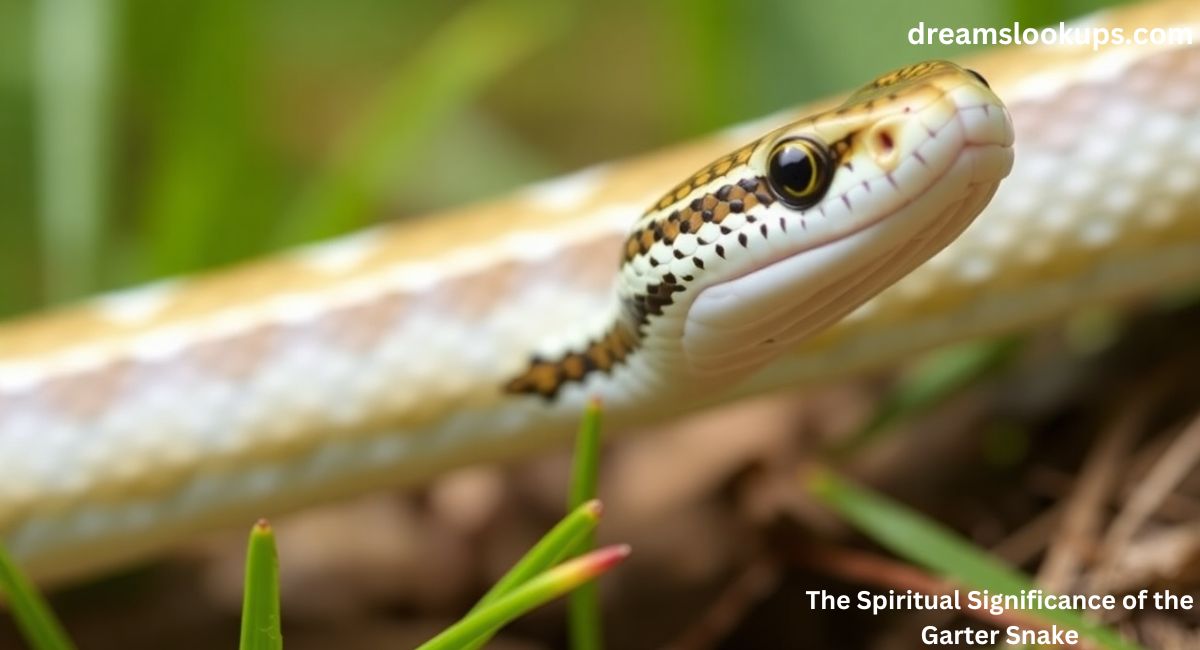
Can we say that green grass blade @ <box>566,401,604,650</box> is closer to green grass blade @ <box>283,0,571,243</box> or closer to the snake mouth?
the snake mouth

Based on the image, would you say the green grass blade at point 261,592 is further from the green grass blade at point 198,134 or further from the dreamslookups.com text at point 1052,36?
the green grass blade at point 198,134

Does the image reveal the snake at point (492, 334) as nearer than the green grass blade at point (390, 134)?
Yes

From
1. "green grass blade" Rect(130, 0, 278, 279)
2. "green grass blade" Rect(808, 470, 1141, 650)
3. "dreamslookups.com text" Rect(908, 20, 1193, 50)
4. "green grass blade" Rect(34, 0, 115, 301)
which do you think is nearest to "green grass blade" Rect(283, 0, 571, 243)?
"green grass blade" Rect(130, 0, 278, 279)

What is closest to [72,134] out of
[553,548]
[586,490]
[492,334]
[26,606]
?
[492,334]

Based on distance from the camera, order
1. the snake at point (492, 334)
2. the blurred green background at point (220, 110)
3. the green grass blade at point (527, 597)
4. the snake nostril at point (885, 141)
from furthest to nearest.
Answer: the blurred green background at point (220, 110) < the snake at point (492, 334) < the snake nostril at point (885, 141) < the green grass blade at point (527, 597)

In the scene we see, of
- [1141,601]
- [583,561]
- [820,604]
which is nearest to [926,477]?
[820,604]

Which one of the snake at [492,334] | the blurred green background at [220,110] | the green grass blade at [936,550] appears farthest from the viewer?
the blurred green background at [220,110]

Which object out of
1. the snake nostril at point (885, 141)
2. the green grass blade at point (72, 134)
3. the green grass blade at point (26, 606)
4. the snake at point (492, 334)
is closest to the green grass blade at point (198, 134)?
the green grass blade at point (72, 134)

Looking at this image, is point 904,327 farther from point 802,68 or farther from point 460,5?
point 460,5
